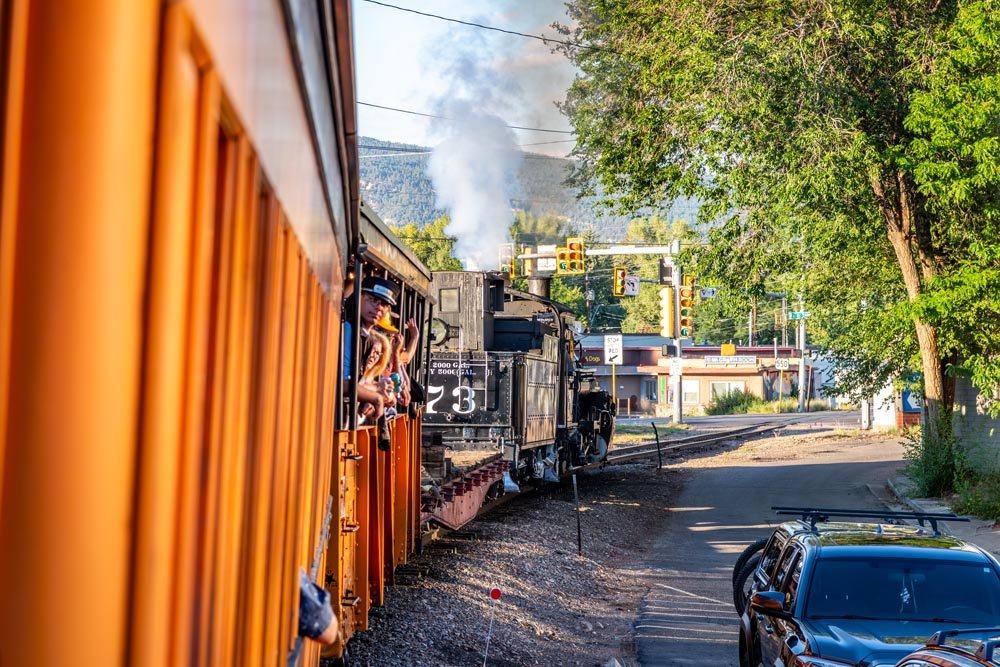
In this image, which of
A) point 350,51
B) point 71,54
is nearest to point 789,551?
point 350,51

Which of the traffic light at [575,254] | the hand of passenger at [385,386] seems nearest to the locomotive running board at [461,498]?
the hand of passenger at [385,386]

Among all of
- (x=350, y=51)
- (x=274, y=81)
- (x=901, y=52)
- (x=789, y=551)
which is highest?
(x=901, y=52)

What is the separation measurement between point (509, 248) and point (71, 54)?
3739 centimetres

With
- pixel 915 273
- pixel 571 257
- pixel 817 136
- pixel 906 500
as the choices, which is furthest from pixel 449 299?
pixel 571 257

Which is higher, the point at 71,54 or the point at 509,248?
the point at 509,248

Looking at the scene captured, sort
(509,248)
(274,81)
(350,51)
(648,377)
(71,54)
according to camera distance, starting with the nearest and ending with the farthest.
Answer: (71,54)
(274,81)
(350,51)
(509,248)
(648,377)

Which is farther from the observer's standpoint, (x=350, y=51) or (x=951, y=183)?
(x=951, y=183)

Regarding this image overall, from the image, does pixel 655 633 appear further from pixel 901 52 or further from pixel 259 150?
pixel 901 52

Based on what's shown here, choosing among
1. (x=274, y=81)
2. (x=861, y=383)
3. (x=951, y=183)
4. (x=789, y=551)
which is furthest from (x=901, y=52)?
(x=274, y=81)

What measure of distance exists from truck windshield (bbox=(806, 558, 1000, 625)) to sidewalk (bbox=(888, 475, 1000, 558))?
596 centimetres

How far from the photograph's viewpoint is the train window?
59.2ft

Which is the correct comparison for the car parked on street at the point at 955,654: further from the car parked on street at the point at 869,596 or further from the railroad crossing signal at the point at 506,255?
the railroad crossing signal at the point at 506,255

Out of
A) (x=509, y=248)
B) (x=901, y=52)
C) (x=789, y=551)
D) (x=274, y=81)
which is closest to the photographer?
(x=274, y=81)

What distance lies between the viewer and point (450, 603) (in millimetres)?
10188
